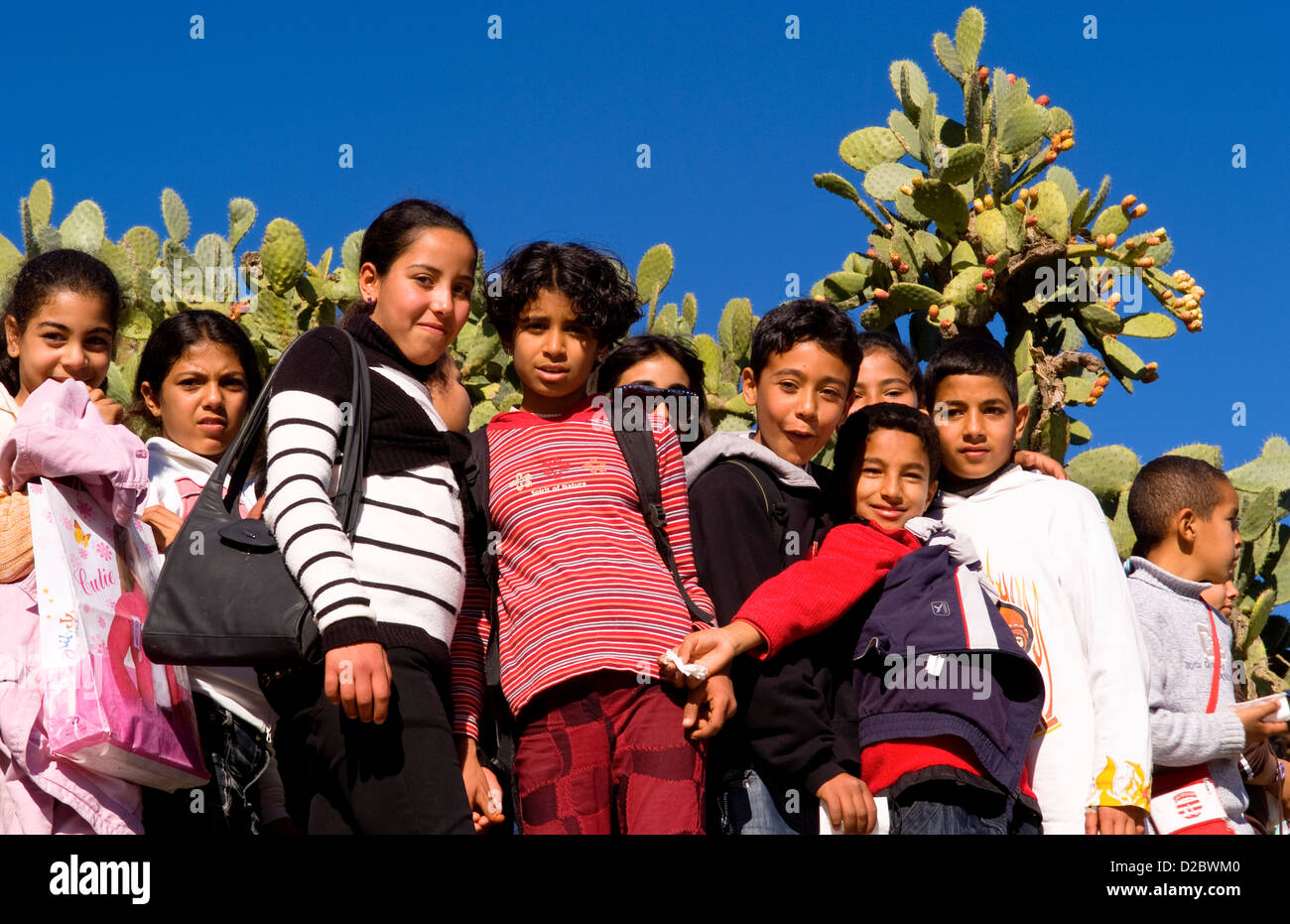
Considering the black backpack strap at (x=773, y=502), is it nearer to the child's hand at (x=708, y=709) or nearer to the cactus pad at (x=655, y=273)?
the child's hand at (x=708, y=709)

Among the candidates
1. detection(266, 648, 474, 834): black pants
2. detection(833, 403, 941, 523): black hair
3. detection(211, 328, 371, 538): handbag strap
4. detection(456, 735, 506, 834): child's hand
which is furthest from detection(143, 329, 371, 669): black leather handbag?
detection(833, 403, 941, 523): black hair

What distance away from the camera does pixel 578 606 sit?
10.3 feet

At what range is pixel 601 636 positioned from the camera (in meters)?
3.11

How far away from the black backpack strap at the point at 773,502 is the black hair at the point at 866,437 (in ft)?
0.88

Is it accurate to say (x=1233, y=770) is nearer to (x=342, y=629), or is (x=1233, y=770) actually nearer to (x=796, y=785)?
(x=796, y=785)

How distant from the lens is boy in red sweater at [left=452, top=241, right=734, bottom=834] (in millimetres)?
3082

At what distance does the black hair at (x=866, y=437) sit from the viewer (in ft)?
12.4

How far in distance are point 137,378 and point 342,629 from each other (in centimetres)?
172

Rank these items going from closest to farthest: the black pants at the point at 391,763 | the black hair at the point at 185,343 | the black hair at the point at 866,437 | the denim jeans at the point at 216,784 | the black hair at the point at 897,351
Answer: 1. the black pants at the point at 391,763
2. the denim jeans at the point at 216,784
3. the black hair at the point at 866,437
4. the black hair at the point at 185,343
5. the black hair at the point at 897,351

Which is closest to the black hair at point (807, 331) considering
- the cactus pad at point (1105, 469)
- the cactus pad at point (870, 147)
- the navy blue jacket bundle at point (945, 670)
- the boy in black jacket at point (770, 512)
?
the boy in black jacket at point (770, 512)

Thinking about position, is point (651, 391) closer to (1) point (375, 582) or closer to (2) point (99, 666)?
(1) point (375, 582)

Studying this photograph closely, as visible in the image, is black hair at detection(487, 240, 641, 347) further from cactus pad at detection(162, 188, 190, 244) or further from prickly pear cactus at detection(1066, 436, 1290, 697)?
cactus pad at detection(162, 188, 190, 244)

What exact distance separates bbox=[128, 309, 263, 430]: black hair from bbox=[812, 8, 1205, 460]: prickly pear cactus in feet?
8.72
